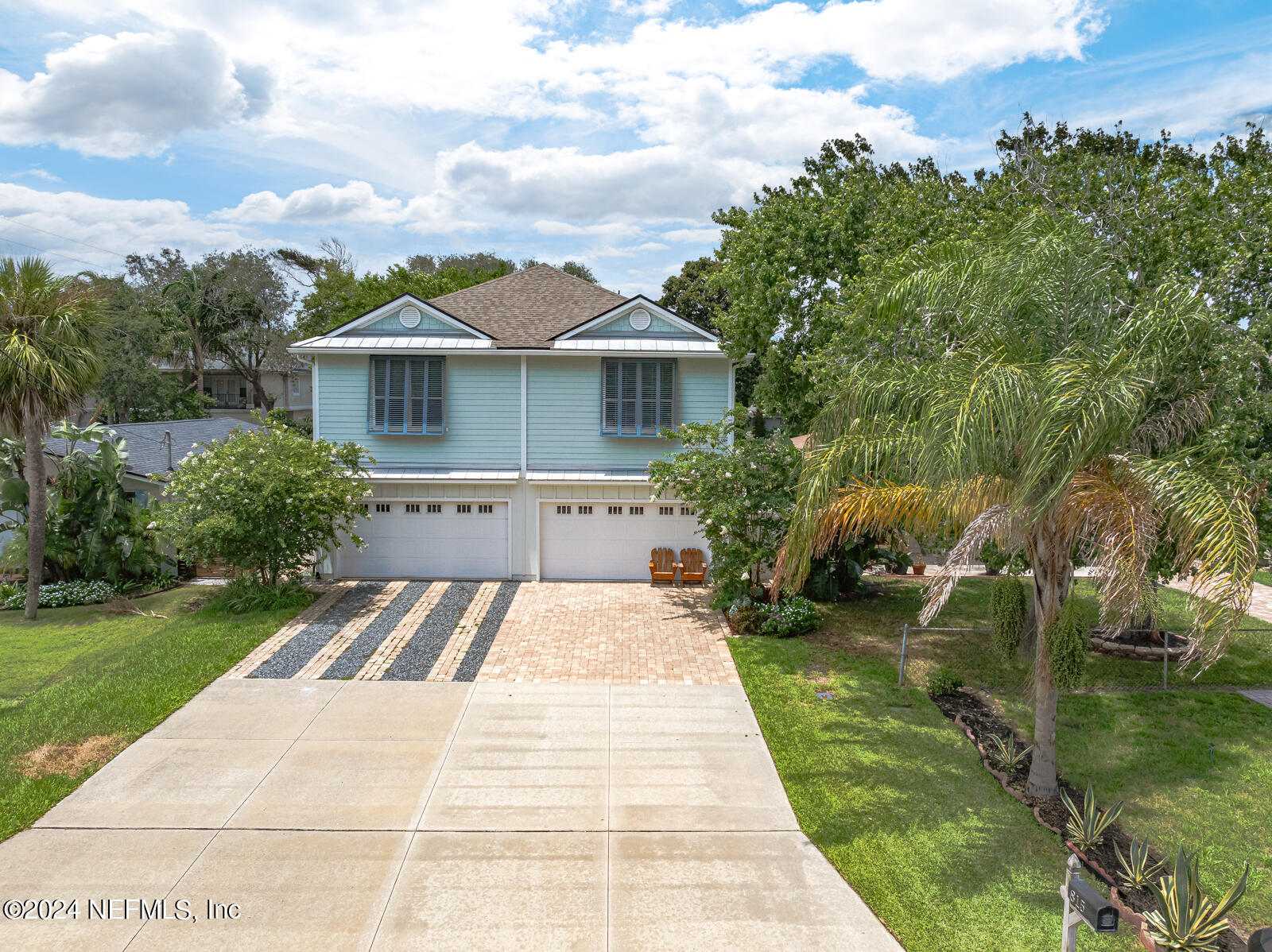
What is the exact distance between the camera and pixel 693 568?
17641 mm

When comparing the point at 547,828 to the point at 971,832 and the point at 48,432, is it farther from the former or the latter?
the point at 48,432

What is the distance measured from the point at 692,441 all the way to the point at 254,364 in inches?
1525

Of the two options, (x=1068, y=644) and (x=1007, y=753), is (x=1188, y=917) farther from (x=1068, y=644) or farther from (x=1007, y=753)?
(x=1007, y=753)

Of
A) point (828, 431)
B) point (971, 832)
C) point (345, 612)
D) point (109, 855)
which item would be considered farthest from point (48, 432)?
point (971, 832)

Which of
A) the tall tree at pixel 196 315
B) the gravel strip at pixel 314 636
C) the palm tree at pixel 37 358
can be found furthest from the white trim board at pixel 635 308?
the tall tree at pixel 196 315

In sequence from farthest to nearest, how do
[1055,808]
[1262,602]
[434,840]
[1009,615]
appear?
[1262,602]
[1009,615]
[1055,808]
[434,840]

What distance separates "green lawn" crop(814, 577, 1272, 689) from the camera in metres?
12.0

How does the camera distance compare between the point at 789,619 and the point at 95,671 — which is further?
the point at 789,619

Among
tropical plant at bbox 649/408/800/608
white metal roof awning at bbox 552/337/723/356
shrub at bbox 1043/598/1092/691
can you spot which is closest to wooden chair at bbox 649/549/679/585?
tropical plant at bbox 649/408/800/608

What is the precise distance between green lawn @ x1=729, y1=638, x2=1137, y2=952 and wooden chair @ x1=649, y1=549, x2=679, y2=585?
19.4ft

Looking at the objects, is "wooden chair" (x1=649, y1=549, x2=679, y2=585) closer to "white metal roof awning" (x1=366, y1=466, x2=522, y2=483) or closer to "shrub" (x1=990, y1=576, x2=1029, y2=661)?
"white metal roof awning" (x1=366, y1=466, x2=522, y2=483)

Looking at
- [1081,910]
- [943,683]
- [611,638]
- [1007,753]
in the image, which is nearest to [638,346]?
[611,638]

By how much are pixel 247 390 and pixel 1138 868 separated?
167 feet

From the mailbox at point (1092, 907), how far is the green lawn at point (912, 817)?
1.25 meters
